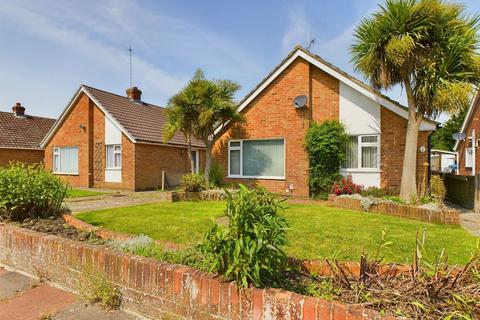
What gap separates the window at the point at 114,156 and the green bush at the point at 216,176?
6.69 meters

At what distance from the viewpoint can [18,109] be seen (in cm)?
2511

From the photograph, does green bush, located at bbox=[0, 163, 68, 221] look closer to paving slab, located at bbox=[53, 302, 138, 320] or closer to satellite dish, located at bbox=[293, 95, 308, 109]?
paving slab, located at bbox=[53, 302, 138, 320]

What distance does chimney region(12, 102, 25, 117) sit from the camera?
24.9m

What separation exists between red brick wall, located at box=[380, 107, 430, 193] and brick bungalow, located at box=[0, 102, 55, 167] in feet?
75.9

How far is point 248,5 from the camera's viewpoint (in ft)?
34.6

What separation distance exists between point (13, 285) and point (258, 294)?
3.28 m

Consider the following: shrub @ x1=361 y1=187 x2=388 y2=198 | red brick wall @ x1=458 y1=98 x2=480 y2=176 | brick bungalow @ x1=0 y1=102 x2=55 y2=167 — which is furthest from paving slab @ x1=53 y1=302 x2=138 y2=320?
brick bungalow @ x1=0 y1=102 x2=55 y2=167

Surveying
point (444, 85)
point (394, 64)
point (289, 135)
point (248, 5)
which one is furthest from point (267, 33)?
point (444, 85)

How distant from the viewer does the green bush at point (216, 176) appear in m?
12.6

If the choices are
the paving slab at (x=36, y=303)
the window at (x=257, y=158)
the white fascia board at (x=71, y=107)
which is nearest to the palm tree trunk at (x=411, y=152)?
the window at (x=257, y=158)

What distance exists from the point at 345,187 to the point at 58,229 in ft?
28.8

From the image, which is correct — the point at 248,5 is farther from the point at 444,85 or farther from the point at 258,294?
the point at 258,294

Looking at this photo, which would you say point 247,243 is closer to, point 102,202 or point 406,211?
point 406,211

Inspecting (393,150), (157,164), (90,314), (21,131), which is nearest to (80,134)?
(157,164)
